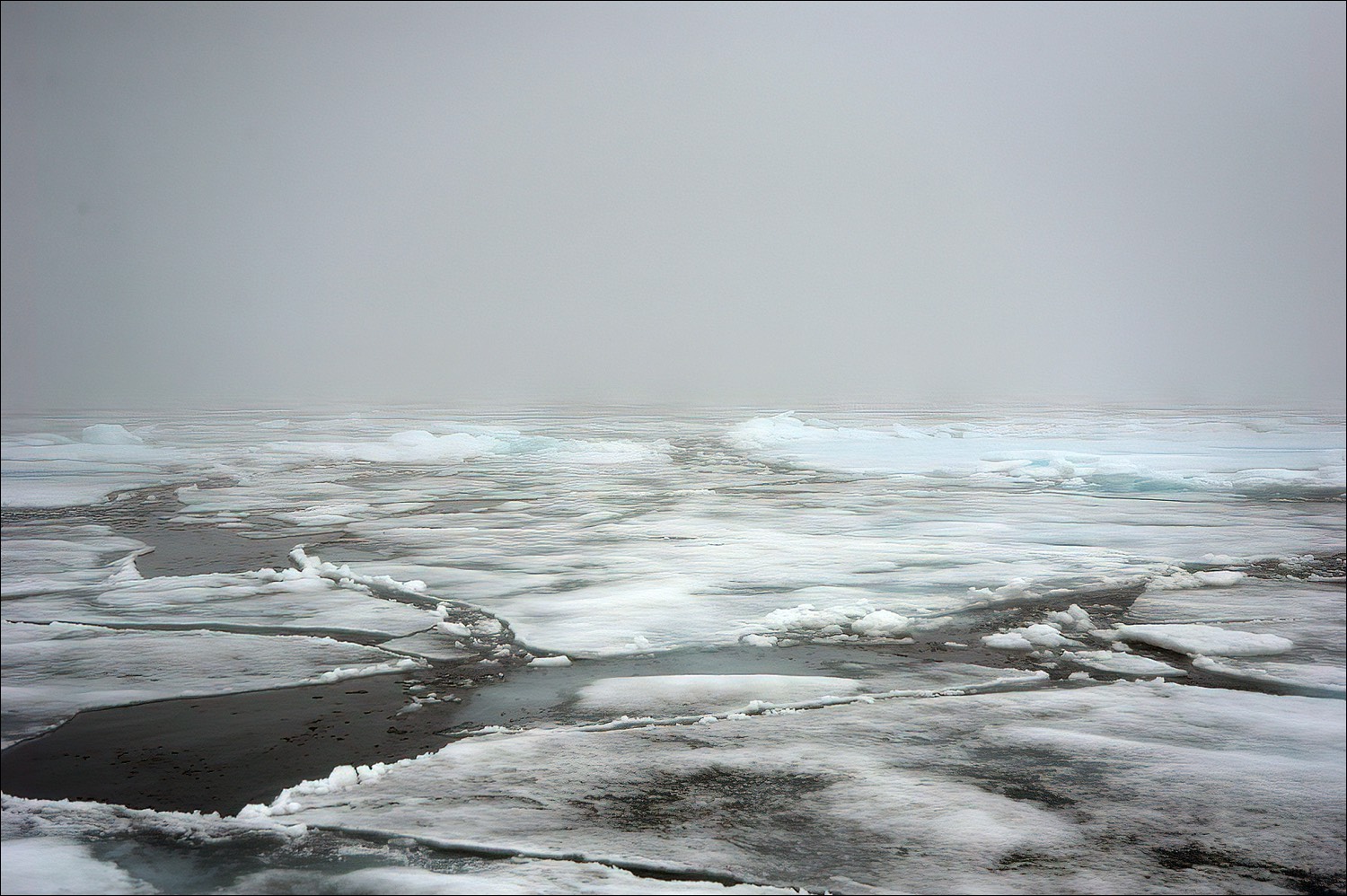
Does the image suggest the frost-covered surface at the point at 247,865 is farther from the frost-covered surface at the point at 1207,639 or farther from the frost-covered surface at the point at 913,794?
the frost-covered surface at the point at 1207,639

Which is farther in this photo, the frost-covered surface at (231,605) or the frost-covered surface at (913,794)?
the frost-covered surface at (231,605)

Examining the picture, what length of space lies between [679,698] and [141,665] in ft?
8.41

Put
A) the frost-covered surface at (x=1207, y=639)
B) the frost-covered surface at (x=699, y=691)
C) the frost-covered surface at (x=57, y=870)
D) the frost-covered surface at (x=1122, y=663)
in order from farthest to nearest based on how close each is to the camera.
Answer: the frost-covered surface at (x=1207, y=639)
the frost-covered surface at (x=1122, y=663)
the frost-covered surface at (x=699, y=691)
the frost-covered surface at (x=57, y=870)

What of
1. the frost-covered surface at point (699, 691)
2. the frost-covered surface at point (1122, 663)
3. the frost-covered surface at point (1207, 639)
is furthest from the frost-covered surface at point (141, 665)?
the frost-covered surface at point (1207, 639)

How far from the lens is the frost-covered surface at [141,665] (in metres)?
4.17

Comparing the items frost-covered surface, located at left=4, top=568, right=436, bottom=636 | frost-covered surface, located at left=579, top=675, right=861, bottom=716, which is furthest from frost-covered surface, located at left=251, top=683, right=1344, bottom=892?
frost-covered surface, located at left=4, top=568, right=436, bottom=636

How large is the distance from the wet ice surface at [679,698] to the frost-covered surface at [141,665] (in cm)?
3

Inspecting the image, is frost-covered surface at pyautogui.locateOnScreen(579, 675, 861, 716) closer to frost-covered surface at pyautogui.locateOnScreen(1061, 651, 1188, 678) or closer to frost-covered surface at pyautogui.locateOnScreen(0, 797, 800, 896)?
frost-covered surface at pyautogui.locateOnScreen(1061, 651, 1188, 678)

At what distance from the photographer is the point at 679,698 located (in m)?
4.24

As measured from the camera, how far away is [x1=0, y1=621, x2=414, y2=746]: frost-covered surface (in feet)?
13.7

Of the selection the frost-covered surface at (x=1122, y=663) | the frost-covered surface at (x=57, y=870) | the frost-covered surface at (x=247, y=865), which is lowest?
the frost-covered surface at (x=1122, y=663)

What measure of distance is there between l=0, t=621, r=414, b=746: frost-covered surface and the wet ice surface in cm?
3

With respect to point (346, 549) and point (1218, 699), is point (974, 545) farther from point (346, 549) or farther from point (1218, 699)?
point (346, 549)

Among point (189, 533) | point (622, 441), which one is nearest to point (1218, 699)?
point (189, 533)
